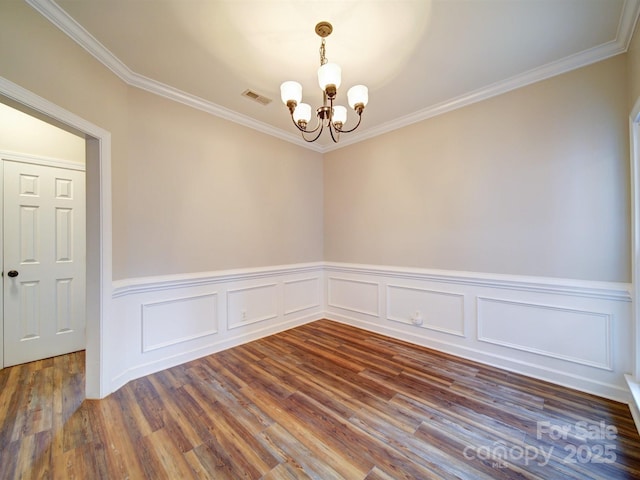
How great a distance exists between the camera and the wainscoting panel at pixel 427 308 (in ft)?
9.43

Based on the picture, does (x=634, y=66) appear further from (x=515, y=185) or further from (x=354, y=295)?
(x=354, y=295)

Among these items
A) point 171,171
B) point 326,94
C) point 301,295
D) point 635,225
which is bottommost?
point 301,295

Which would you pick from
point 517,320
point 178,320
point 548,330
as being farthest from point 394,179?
point 178,320

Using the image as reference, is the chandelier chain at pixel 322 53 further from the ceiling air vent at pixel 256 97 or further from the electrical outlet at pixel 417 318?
the electrical outlet at pixel 417 318

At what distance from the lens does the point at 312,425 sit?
1.81 metres

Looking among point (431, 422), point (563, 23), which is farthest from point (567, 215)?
point (431, 422)

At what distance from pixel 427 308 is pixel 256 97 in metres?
3.08

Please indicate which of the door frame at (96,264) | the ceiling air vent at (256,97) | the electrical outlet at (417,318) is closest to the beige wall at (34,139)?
the door frame at (96,264)

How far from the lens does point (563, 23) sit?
1.84 metres

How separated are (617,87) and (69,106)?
13.7ft

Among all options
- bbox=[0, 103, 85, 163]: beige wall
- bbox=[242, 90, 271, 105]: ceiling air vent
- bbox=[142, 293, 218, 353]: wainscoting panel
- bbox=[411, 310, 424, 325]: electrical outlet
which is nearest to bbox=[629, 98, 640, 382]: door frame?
bbox=[411, 310, 424, 325]: electrical outlet

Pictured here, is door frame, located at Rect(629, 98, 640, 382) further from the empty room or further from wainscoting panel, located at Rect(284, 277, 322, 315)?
wainscoting panel, located at Rect(284, 277, 322, 315)

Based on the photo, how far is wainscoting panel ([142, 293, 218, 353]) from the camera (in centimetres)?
252

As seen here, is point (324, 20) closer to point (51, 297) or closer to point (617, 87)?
point (617, 87)
